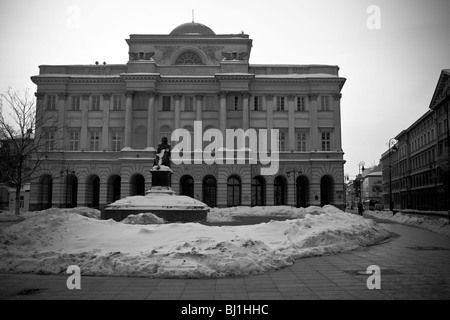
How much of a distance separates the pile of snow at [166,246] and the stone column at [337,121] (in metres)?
36.8

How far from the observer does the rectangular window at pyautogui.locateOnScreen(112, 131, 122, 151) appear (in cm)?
5253

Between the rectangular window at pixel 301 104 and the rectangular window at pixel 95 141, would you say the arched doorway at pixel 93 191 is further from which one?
the rectangular window at pixel 301 104

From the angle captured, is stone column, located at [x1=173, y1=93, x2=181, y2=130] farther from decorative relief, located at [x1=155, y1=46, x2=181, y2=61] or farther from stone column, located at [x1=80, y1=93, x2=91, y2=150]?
stone column, located at [x1=80, y1=93, x2=91, y2=150]

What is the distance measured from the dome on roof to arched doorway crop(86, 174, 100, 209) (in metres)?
25.0

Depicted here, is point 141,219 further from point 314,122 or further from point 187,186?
point 314,122

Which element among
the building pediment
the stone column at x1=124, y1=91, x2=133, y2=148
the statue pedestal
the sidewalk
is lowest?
the sidewalk

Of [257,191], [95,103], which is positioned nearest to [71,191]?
[95,103]

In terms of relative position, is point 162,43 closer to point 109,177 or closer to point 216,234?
point 109,177

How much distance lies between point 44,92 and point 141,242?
47.4 metres

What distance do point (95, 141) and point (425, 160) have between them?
52946mm

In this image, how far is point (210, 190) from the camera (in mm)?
52312

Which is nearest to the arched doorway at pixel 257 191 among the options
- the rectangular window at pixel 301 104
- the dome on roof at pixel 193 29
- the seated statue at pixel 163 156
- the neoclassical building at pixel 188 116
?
the neoclassical building at pixel 188 116

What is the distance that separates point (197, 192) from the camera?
5012 centimetres

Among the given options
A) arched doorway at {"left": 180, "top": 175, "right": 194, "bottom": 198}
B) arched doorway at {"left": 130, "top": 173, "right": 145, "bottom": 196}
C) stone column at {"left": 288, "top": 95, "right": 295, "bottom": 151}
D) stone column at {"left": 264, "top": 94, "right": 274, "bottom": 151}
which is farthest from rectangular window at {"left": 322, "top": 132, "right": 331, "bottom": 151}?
arched doorway at {"left": 130, "top": 173, "right": 145, "bottom": 196}
